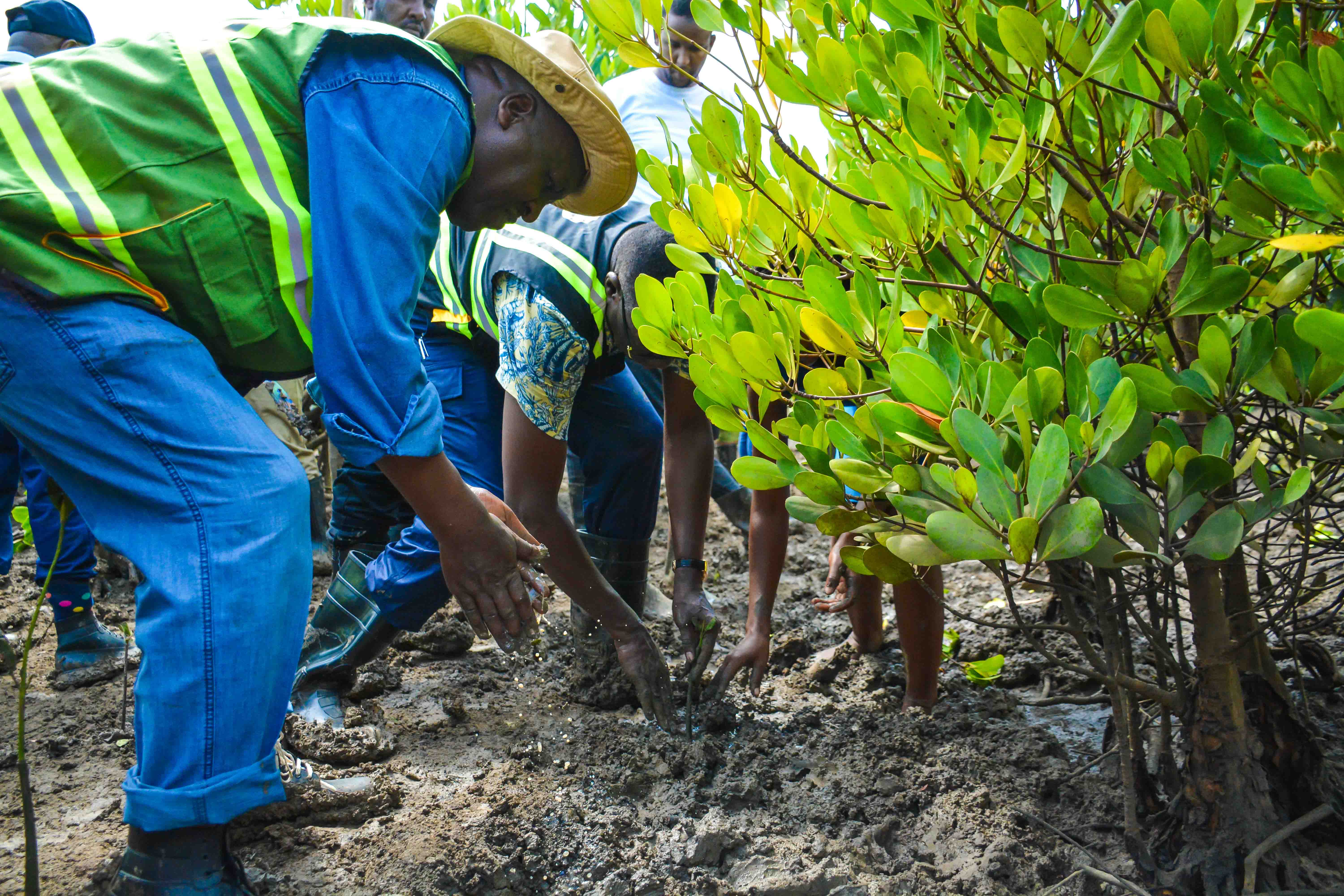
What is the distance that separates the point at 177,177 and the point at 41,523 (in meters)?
2.20

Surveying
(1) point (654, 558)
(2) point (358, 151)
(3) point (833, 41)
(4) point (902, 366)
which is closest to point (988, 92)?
(3) point (833, 41)

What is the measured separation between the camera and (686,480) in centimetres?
263

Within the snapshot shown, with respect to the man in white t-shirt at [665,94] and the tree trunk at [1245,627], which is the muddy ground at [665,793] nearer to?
the tree trunk at [1245,627]

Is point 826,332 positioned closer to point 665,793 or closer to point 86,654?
point 665,793

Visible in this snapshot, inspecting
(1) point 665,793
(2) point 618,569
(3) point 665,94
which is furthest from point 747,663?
(3) point 665,94

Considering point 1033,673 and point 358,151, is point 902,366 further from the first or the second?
point 1033,673

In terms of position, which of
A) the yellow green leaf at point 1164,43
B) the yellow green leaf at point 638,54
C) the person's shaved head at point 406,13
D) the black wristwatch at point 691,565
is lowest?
the black wristwatch at point 691,565

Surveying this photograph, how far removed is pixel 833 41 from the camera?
3.91 feet

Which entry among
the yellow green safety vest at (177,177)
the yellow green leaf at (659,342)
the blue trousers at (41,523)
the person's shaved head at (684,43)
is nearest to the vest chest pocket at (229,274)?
the yellow green safety vest at (177,177)

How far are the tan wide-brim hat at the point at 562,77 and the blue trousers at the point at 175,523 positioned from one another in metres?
0.67

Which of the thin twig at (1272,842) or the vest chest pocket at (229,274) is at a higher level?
the vest chest pocket at (229,274)

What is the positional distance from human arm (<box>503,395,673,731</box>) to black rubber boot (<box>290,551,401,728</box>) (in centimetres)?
46

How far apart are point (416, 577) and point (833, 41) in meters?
1.68

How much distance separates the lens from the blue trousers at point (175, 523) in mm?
1245
